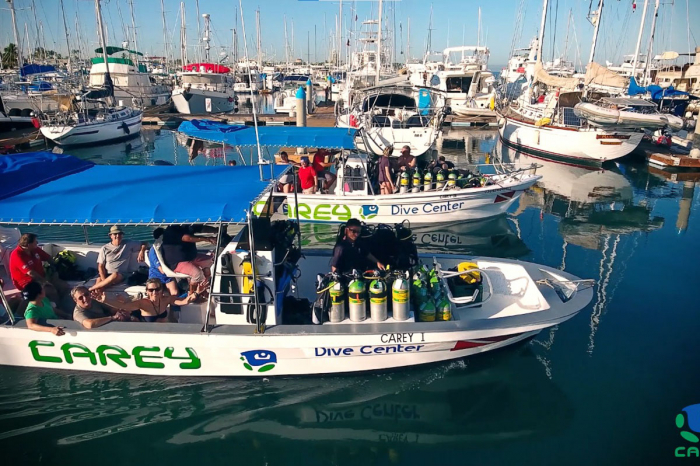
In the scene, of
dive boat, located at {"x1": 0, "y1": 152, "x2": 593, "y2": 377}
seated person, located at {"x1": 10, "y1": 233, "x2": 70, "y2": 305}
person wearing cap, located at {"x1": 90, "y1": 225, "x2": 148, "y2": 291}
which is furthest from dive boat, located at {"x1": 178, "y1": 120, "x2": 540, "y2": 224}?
seated person, located at {"x1": 10, "y1": 233, "x2": 70, "y2": 305}

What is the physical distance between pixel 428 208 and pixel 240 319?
7.56m

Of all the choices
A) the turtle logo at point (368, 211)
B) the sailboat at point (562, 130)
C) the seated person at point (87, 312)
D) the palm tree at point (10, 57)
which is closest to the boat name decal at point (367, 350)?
the seated person at point (87, 312)

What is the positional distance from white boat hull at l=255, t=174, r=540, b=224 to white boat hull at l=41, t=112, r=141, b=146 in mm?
17981

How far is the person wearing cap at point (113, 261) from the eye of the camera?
6.69m

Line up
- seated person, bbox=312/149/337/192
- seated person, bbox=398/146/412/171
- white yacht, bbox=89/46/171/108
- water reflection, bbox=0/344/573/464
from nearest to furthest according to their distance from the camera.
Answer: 1. water reflection, bbox=0/344/573/464
2. seated person, bbox=312/149/337/192
3. seated person, bbox=398/146/412/171
4. white yacht, bbox=89/46/171/108

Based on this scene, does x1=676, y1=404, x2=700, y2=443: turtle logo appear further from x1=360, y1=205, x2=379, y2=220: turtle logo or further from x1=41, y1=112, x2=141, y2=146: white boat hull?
x1=41, y1=112, x2=141, y2=146: white boat hull

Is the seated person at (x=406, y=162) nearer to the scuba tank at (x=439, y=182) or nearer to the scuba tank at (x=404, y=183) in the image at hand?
the scuba tank at (x=404, y=183)

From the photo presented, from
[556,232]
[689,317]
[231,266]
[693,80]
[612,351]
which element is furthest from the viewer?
[693,80]

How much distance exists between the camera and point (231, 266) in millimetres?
5664

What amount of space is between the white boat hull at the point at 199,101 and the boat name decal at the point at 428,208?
28.3m

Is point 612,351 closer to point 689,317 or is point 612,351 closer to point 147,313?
point 689,317

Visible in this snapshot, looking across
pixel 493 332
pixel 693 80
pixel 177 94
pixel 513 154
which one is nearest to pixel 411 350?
pixel 493 332

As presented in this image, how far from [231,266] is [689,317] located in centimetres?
828

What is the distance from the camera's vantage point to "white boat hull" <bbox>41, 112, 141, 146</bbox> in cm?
2347
